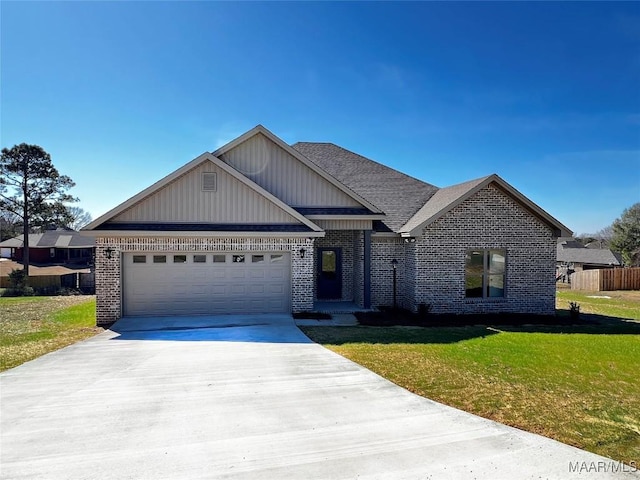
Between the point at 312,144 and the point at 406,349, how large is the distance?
46.0 ft

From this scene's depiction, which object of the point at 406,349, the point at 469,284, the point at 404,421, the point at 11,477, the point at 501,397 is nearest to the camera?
the point at 11,477

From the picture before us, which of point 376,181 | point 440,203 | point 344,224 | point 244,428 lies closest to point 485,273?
point 440,203

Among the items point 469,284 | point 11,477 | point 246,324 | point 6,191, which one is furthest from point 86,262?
point 11,477

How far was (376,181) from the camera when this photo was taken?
748 inches

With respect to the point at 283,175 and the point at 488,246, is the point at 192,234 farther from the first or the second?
the point at 488,246

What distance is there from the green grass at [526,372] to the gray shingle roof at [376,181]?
6.26 m

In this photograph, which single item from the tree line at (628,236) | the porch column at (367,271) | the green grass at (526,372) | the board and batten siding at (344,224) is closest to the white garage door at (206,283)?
the board and batten siding at (344,224)

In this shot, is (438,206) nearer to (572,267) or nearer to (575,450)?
(575,450)

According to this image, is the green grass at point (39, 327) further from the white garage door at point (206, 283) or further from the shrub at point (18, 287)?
the shrub at point (18, 287)

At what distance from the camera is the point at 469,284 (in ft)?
49.8

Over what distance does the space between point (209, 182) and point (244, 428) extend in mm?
9731

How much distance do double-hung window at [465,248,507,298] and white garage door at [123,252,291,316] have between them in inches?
273

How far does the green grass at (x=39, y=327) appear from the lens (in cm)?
936

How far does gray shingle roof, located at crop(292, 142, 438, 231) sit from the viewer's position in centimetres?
1713
